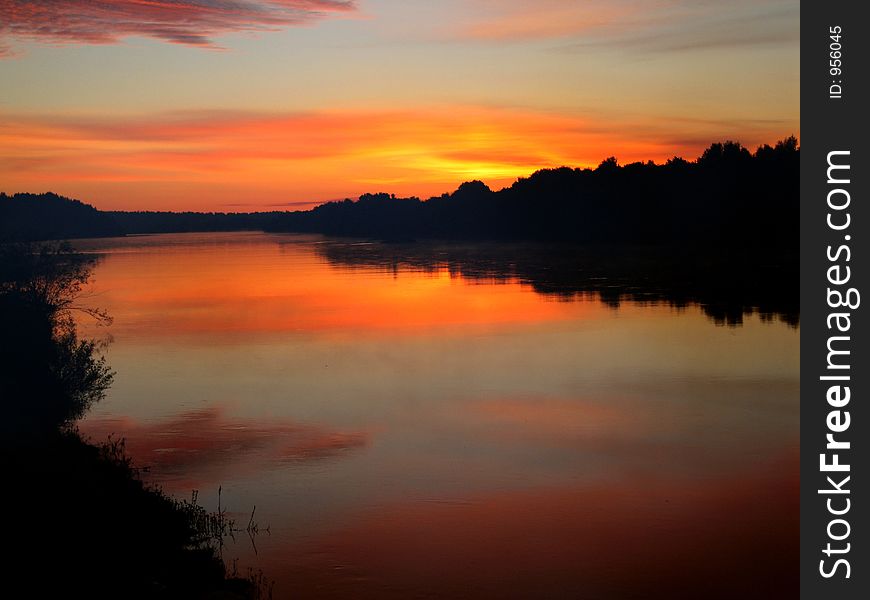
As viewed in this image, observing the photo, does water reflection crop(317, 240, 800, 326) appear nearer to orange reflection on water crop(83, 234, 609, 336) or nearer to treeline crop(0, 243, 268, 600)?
orange reflection on water crop(83, 234, 609, 336)

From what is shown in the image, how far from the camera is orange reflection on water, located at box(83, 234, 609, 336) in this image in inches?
1865

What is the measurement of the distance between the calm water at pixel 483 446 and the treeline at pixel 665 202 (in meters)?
60.5

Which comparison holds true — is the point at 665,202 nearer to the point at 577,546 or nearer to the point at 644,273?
the point at 644,273

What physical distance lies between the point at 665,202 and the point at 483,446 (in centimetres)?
10705

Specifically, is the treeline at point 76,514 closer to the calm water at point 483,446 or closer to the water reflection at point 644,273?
the calm water at point 483,446

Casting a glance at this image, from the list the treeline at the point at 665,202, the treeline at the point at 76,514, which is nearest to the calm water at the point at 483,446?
the treeline at the point at 76,514

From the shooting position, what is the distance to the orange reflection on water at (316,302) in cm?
4737

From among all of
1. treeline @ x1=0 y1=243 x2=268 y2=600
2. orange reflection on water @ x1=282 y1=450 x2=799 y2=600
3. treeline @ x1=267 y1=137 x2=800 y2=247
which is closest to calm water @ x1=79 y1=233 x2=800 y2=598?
orange reflection on water @ x1=282 y1=450 x2=799 y2=600

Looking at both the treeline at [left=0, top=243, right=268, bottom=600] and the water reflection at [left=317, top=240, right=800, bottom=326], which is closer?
the treeline at [left=0, top=243, right=268, bottom=600]

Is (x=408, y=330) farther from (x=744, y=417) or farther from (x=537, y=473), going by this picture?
(x=537, y=473)

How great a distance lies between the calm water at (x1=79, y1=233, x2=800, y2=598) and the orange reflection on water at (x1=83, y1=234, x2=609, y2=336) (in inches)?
36.4

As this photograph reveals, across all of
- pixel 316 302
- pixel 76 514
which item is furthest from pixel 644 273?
pixel 76 514
